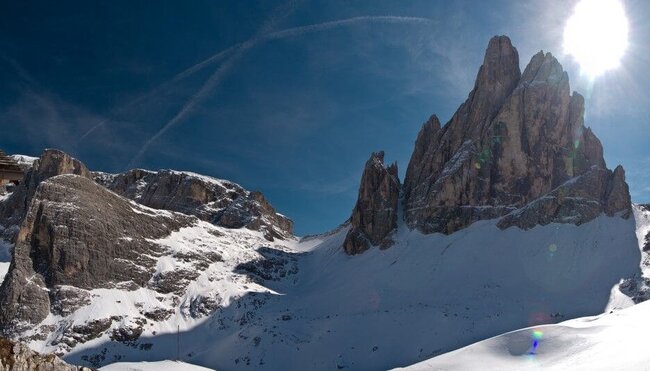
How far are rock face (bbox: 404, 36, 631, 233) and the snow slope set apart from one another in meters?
3.11

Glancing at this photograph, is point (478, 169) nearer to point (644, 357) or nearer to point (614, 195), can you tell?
point (614, 195)

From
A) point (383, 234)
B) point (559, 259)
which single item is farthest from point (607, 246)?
point (383, 234)

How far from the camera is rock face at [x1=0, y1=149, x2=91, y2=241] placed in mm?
107188

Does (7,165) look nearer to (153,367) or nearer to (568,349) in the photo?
(568,349)

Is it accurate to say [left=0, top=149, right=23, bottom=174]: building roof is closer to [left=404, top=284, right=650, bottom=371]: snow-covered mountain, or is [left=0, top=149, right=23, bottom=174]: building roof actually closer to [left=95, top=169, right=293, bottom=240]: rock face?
[left=404, top=284, right=650, bottom=371]: snow-covered mountain

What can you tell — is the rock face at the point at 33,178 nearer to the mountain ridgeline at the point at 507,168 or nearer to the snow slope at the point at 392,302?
the snow slope at the point at 392,302

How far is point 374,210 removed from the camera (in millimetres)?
91188

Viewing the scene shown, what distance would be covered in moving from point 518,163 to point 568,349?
65093mm

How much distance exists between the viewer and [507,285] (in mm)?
60188

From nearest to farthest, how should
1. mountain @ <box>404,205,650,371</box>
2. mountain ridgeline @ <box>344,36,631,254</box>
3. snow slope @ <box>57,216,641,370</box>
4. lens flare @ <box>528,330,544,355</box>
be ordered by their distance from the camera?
mountain @ <box>404,205,650,371</box>
lens flare @ <box>528,330,544,355</box>
snow slope @ <box>57,216,641,370</box>
mountain ridgeline @ <box>344,36,631,254</box>

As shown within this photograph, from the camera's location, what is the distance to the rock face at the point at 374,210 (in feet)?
289

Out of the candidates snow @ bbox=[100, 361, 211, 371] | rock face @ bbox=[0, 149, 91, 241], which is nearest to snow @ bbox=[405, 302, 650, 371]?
snow @ bbox=[100, 361, 211, 371]

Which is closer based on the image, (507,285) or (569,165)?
(507,285)

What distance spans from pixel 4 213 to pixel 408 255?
87596 mm
